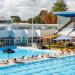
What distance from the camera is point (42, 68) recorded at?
22.9 meters

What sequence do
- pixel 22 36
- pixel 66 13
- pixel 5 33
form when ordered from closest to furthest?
pixel 5 33, pixel 22 36, pixel 66 13

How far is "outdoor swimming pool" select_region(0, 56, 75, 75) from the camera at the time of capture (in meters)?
20.7

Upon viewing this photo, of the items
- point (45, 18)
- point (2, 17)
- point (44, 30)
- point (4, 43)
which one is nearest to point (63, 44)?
point (44, 30)

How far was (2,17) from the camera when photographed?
5100 centimetres

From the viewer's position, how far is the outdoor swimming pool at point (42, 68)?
20.7 m

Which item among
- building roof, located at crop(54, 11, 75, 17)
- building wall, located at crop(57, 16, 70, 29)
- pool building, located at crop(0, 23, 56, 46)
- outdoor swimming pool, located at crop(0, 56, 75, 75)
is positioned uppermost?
building roof, located at crop(54, 11, 75, 17)

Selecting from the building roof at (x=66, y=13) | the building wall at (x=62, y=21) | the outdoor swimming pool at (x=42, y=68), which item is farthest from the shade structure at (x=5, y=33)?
the outdoor swimming pool at (x=42, y=68)

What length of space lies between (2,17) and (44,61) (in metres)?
26.1

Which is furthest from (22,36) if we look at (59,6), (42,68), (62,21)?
(59,6)

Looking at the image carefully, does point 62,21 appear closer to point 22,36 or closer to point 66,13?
point 66,13

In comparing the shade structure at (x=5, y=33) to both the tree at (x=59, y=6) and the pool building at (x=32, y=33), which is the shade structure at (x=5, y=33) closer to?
the pool building at (x=32, y=33)

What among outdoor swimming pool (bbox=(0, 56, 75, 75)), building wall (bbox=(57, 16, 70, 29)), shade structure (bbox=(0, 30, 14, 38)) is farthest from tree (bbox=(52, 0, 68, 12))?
outdoor swimming pool (bbox=(0, 56, 75, 75))

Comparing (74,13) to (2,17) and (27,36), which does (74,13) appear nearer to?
(27,36)

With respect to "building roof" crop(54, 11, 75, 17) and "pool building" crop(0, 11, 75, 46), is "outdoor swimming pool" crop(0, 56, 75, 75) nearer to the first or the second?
"pool building" crop(0, 11, 75, 46)
